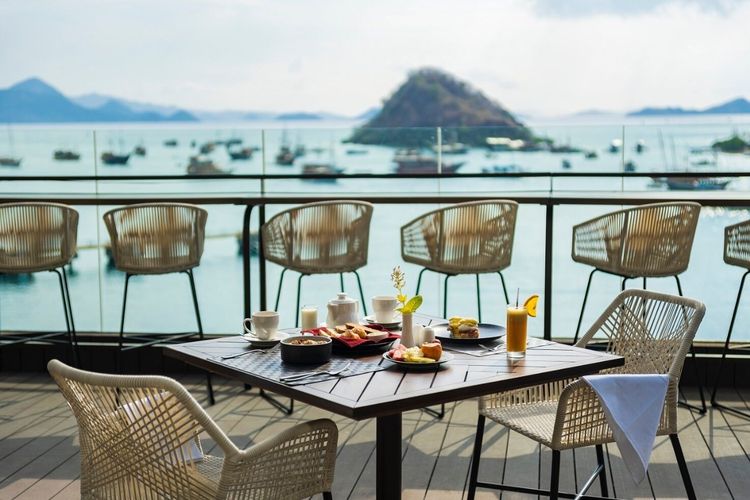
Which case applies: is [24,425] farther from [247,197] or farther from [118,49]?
[118,49]

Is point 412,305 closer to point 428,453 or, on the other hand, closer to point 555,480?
point 555,480

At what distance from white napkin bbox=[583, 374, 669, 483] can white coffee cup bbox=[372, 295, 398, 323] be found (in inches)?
28.8

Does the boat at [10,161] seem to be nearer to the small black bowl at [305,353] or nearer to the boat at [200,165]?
the boat at [200,165]

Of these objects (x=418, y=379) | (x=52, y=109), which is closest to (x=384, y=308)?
(x=418, y=379)

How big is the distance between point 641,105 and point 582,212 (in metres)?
17.7

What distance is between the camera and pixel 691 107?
67.6ft

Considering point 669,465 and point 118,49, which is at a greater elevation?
point 118,49

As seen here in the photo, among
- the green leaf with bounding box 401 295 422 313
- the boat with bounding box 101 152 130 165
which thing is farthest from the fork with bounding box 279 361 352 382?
the boat with bounding box 101 152 130 165

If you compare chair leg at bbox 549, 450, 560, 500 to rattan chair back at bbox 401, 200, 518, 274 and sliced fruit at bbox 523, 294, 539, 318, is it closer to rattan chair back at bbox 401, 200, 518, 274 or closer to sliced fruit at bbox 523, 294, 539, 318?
sliced fruit at bbox 523, 294, 539, 318

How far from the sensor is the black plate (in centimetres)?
288

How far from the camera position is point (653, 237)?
4.54 m

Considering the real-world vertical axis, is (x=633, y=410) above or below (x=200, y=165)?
below

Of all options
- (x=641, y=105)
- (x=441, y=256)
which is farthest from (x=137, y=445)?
(x=641, y=105)

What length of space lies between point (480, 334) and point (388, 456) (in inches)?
20.8
